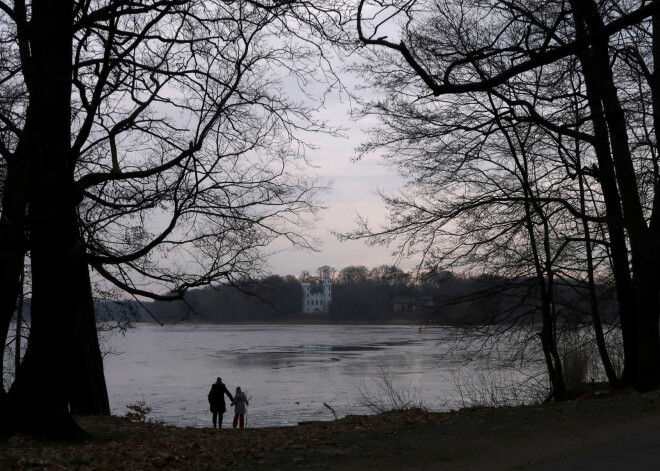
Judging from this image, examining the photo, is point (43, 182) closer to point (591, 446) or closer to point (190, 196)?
point (190, 196)

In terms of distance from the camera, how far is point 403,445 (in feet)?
30.5

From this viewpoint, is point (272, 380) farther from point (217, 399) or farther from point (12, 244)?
point (12, 244)

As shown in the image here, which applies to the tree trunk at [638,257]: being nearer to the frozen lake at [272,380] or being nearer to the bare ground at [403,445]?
the bare ground at [403,445]

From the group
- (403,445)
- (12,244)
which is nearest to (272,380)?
(12,244)

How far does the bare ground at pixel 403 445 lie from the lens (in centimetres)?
805

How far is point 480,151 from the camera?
15891mm

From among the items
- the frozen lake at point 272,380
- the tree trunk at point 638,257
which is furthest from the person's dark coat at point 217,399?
the tree trunk at point 638,257

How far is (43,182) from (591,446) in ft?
24.6

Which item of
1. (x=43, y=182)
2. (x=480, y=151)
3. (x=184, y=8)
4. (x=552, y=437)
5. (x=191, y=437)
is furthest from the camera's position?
(x=480, y=151)

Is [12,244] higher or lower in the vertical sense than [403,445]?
higher

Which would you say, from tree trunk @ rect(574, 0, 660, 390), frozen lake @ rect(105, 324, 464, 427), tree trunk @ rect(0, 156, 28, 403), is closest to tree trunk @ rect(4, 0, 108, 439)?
tree trunk @ rect(0, 156, 28, 403)

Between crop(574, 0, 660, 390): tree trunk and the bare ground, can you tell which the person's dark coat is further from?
crop(574, 0, 660, 390): tree trunk

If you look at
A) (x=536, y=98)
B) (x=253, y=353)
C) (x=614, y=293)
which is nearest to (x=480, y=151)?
(x=536, y=98)

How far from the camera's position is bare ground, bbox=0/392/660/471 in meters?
8.05
